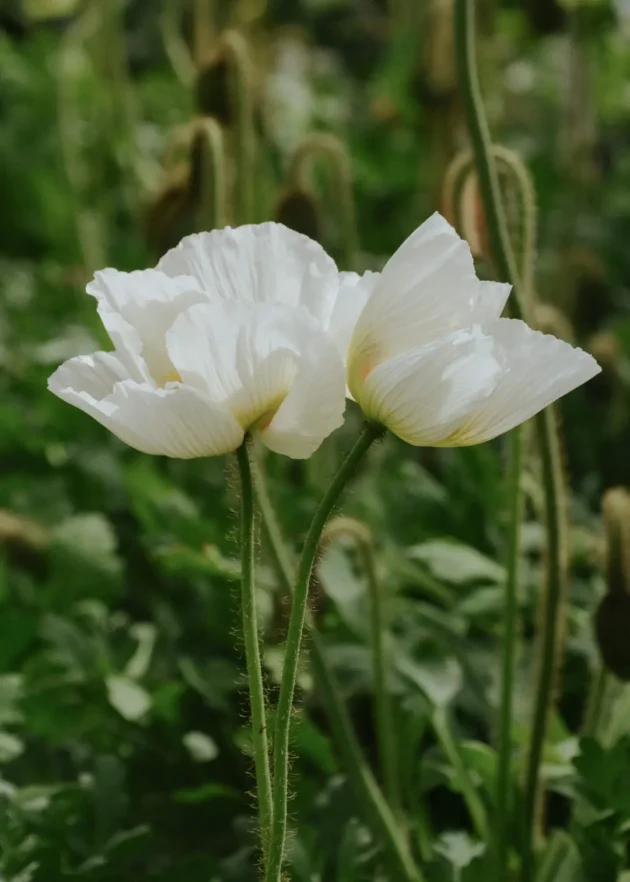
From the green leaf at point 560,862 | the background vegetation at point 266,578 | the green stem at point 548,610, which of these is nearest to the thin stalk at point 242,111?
the background vegetation at point 266,578

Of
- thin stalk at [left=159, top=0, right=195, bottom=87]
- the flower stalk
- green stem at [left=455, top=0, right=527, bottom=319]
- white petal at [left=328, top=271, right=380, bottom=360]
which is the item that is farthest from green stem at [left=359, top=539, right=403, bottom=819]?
thin stalk at [left=159, top=0, right=195, bottom=87]

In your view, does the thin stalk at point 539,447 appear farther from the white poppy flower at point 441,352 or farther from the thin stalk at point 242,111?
the thin stalk at point 242,111

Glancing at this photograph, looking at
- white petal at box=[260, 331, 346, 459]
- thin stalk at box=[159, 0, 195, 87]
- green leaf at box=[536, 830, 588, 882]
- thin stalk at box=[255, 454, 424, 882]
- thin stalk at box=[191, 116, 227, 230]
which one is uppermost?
thin stalk at box=[159, 0, 195, 87]

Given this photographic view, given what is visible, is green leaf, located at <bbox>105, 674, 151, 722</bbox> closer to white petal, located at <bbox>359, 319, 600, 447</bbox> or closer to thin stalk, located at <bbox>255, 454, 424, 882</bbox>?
thin stalk, located at <bbox>255, 454, 424, 882</bbox>

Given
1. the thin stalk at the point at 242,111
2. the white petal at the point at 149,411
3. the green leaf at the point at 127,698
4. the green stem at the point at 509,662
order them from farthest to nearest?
the thin stalk at the point at 242,111 → the green leaf at the point at 127,698 → the green stem at the point at 509,662 → the white petal at the point at 149,411

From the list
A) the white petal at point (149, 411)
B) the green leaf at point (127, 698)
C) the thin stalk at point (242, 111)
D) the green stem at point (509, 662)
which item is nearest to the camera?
the white petal at point (149, 411)

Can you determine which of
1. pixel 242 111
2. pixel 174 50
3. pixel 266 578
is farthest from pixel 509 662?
pixel 174 50

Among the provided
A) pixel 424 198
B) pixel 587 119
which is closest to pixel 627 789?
pixel 424 198
